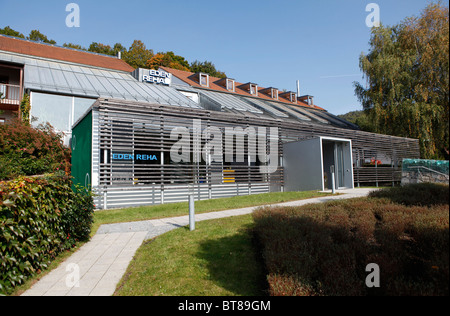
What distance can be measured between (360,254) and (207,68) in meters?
48.7

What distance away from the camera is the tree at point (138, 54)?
4159 cm

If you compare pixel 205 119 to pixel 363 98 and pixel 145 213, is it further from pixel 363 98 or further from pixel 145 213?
pixel 363 98

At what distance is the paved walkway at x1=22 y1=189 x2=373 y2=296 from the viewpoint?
3764mm

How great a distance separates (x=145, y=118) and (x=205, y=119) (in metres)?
3.02

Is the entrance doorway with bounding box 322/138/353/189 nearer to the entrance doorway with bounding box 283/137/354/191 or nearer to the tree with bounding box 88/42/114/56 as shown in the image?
the entrance doorway with bounding box 283/137/354/191

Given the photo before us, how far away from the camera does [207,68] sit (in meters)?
48.9

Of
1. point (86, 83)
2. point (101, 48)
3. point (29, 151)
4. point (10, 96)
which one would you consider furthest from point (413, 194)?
point (101, 48)

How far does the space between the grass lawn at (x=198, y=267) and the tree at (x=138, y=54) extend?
1609 inches

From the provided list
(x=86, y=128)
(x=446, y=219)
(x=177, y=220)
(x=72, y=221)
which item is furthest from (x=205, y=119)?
(x=446, y=219)

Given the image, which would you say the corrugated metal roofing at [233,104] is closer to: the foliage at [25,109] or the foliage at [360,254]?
the foliage at [25,109]

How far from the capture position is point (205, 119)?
13.6 metres
